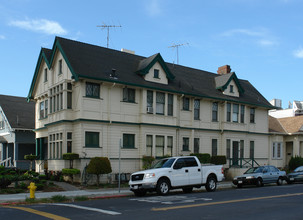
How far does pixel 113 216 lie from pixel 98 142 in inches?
544

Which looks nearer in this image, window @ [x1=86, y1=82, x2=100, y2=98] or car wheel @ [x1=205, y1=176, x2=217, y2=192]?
car wheel @ [x1=205, y1=176, x2=217, y2=192]

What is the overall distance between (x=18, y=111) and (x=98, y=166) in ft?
60.6

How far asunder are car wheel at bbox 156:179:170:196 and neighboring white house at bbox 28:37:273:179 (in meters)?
4.43

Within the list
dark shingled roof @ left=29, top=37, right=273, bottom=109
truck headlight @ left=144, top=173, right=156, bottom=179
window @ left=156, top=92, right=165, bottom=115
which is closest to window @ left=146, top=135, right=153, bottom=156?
window @ left=156, top=92, right=165, bottom=115

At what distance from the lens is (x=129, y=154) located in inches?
1054

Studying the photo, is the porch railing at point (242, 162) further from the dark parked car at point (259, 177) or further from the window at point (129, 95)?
the window at point (129, 95)

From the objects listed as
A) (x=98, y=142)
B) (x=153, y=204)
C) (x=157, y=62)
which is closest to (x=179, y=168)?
(x=153, y=204)

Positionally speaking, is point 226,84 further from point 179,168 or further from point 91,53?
point 179,168

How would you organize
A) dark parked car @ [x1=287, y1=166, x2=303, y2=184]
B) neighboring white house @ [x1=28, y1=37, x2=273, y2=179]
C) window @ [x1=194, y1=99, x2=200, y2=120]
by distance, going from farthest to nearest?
window @ [x1=194, y1=99, x2=200, y2=120]
dark parked car @ [x1=287, y1=166, x2=303, y2=184]
neighboring white house @ [x1=28, y1=37, x2=273, y2=179]

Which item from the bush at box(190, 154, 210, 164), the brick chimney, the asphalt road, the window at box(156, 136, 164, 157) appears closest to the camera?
the asphalt road

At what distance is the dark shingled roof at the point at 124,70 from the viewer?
25.5 metres

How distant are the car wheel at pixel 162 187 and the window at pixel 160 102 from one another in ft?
33.2

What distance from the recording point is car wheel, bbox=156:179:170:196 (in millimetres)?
18531

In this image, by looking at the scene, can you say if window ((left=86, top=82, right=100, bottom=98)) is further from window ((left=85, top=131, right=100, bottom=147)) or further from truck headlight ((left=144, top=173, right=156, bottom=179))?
truck headlight ((left=144, top=173, right=156, bottom=179))
